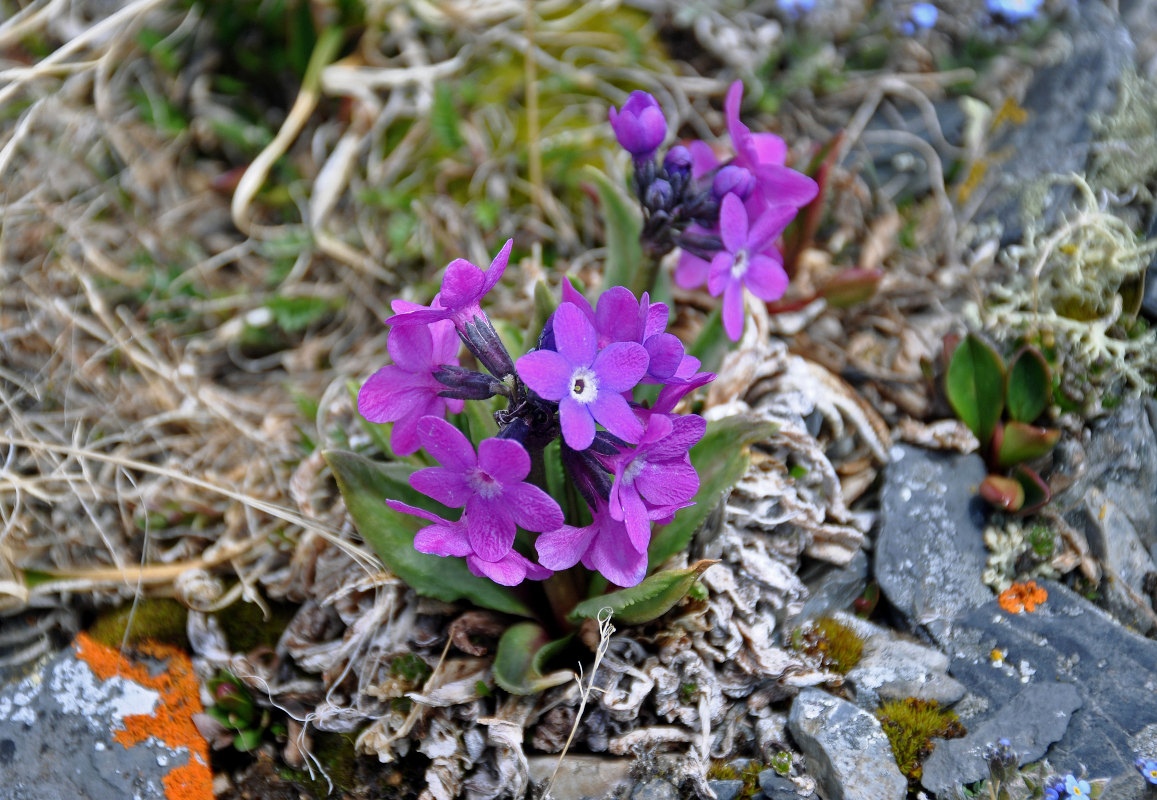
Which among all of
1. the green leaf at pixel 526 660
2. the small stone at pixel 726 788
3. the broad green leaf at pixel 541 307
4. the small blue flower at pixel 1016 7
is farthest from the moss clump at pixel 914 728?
the small blue flower at pixel 1016 7

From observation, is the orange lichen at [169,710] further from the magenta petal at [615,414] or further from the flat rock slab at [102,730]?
the magenta petal at [615,414]

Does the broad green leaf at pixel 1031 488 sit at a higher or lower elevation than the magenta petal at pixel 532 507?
lower

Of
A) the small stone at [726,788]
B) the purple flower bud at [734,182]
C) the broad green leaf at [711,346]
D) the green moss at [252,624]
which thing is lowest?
the small stone at [726,788]

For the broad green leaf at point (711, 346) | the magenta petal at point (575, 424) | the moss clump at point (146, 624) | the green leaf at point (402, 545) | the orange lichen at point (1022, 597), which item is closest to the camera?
the magenta petal at point (575, 424)

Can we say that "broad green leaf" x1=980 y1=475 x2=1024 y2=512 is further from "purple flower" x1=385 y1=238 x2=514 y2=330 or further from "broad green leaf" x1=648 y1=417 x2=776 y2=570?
"purple flower" x1=385 y1=238 x2=514 y2=330

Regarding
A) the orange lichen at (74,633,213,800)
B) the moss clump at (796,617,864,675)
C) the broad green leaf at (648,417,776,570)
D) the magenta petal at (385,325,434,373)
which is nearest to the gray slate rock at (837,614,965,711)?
the moss clump at (796,617,864,675)

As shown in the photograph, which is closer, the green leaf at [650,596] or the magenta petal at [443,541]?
the magenta petal at [443,541]
